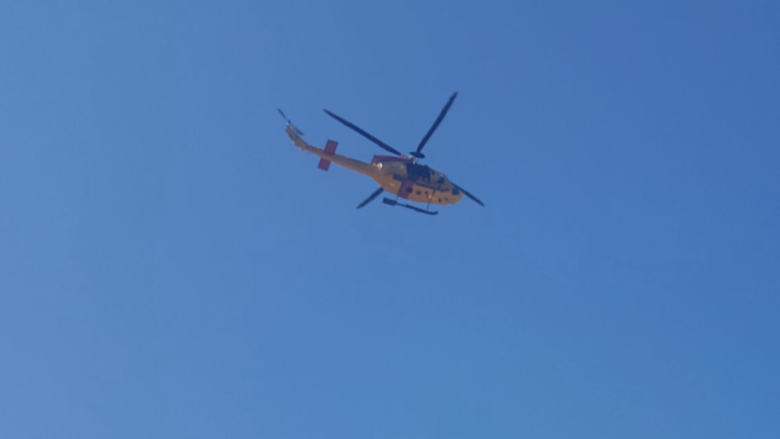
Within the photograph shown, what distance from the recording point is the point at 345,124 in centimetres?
4344

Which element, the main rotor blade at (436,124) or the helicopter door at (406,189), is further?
the helicopter door at (406,189)

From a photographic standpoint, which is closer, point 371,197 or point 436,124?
point 436,124

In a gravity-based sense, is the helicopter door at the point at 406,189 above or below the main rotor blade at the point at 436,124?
below

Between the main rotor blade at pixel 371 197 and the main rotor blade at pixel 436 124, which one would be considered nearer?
the main rotor blade at pixel 436 124

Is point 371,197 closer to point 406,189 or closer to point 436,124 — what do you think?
point 406,189

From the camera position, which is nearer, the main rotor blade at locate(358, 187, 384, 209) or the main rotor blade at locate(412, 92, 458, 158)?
the main rotor blade at locate(412, 92, 458, 158)

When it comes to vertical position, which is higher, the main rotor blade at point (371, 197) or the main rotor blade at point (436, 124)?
the main rotor blade at point (436, 124)

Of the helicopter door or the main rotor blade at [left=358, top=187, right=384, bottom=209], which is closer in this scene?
the helicopter door

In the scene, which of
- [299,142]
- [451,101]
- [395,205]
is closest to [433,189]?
[395,205]

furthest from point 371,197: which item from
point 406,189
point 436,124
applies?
point 436,124

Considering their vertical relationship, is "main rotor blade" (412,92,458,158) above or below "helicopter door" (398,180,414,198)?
above

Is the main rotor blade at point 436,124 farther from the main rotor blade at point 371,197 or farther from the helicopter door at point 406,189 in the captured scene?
the main rotor blade at point 371,197

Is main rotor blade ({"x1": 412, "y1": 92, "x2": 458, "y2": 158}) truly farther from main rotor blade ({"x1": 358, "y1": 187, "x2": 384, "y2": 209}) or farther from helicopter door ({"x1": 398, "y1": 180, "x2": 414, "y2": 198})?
main rotor blade ({"x1": 358, "y1": 187, "x2": 384, "y2": 209})

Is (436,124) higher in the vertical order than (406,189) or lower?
higher
